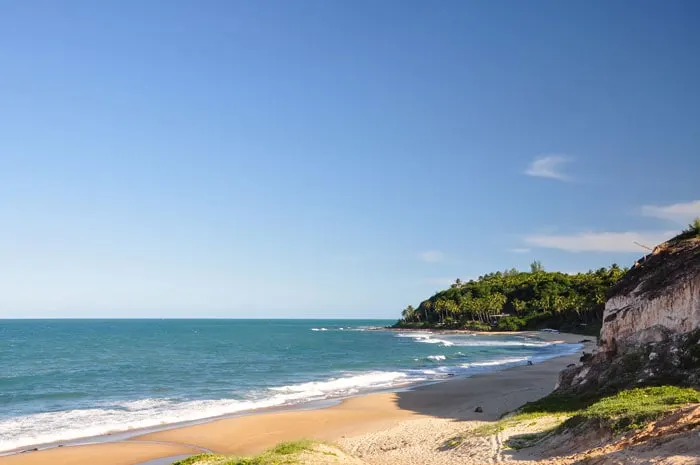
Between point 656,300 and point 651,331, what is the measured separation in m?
1.41

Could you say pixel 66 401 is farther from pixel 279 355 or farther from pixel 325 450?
pixel 279 355

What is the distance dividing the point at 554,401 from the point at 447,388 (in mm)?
15213

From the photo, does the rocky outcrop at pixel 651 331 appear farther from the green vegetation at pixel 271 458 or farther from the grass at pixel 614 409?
the green vegetation at pixel 271 458

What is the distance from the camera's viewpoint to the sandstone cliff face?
23.2 metres

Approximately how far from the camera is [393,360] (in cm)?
6347

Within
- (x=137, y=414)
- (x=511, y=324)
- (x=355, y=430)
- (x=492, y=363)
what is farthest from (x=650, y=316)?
(x=511, y=324)

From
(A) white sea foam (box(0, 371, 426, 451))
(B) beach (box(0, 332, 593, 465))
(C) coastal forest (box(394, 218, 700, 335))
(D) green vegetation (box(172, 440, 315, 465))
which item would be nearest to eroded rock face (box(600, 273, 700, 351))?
(B) beach (box(0, 332, 593, 465))

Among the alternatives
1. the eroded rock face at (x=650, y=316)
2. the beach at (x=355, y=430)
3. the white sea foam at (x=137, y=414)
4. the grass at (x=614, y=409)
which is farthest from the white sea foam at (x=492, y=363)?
the grass at (x=614, y=409)

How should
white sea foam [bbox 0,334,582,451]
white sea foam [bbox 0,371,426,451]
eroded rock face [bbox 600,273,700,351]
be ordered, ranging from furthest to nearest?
white sea foam [bbox 0,334,582,451], white sea foam [bbox 0,371,426,451], eroded rock face [bbox 600,273,700,351]

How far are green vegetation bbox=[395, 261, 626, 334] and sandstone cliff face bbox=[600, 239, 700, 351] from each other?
278 feet

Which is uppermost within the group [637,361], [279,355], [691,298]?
[691,298]

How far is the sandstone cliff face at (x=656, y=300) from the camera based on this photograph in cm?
2323

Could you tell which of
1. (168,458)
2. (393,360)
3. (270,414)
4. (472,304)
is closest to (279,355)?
(393,360)

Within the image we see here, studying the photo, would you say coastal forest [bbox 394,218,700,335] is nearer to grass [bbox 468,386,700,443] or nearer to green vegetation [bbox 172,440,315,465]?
grass [bbox 468,386,700,443]
